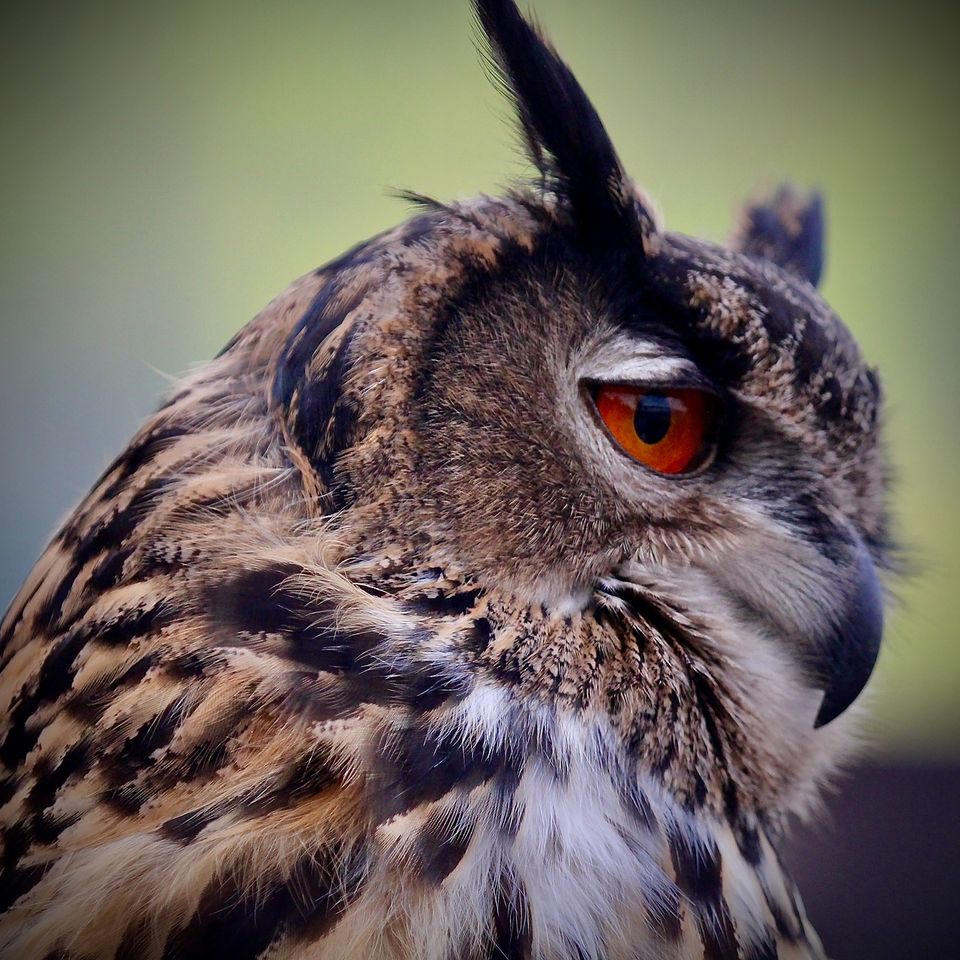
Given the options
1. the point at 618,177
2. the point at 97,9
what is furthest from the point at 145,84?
the point at 618,177

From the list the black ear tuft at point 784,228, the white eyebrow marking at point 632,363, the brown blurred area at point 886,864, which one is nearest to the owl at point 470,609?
the white eyebrow marking at point 632,363

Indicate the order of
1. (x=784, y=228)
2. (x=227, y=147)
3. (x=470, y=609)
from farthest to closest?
1. (x=784, y=228)
2. (x=227, y=147)
3. (x=470, y=609)

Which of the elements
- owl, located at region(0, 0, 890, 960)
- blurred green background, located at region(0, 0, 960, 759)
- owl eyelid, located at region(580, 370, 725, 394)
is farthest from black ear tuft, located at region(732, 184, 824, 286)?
owl eyelid, located at region(580, 370, 725, 394)

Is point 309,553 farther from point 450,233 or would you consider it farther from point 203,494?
point 450,233

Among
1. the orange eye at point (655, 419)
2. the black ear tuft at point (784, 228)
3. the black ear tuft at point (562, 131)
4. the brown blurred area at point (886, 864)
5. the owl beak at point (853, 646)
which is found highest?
the black ear tuft at point (784, 228)

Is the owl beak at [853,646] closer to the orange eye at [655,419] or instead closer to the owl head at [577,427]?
the owl head at [577,427]

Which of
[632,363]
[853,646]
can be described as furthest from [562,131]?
[853,646]

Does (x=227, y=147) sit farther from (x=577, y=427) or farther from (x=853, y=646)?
(x=853, y=646)
